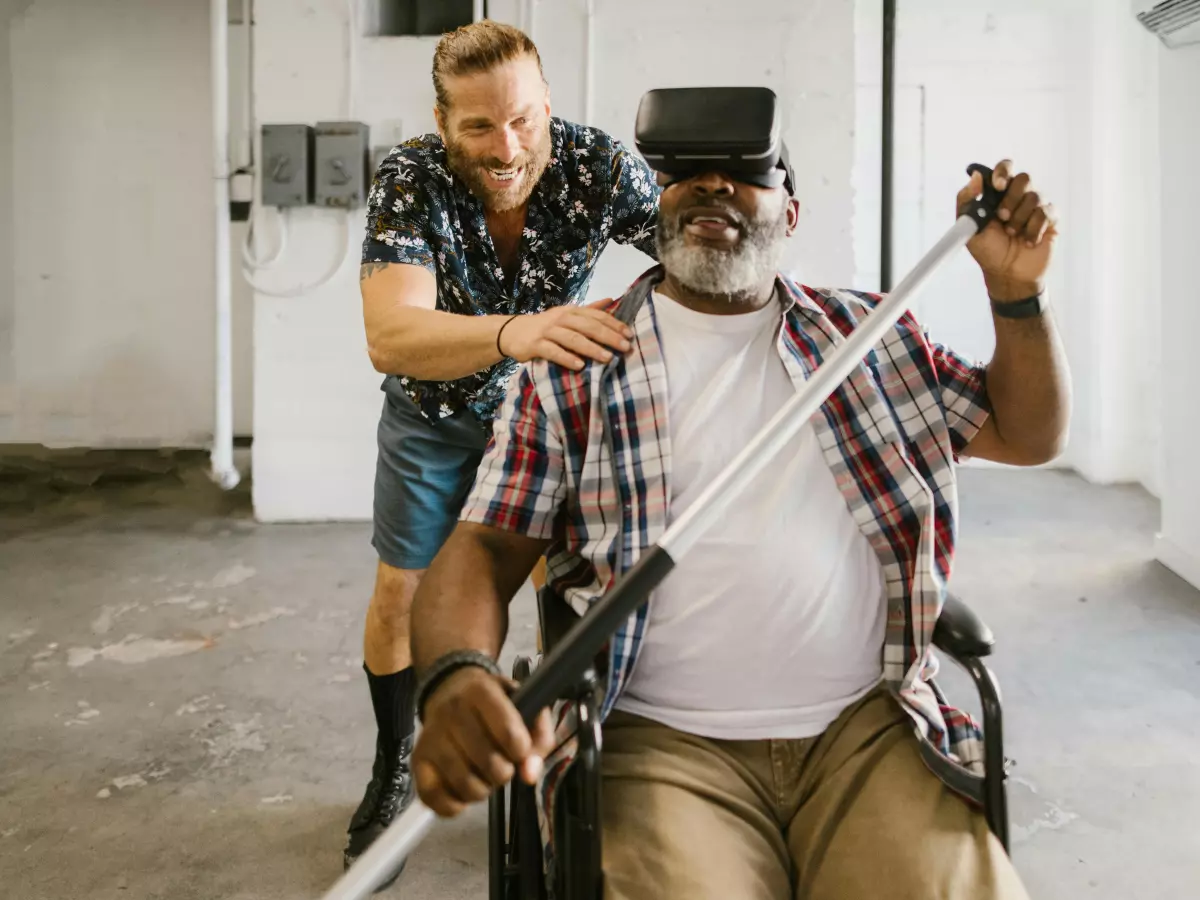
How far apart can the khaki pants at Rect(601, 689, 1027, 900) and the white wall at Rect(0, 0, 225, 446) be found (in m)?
4.96

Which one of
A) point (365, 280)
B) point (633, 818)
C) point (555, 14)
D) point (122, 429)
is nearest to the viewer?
point (633, 818)

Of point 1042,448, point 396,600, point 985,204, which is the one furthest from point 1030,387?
point 396,600

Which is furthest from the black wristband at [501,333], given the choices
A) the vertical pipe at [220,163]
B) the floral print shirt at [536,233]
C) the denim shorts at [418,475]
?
the vertical pipe at [220,163]

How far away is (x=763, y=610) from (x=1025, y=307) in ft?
1.51

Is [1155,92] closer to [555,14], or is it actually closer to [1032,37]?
[1032,37]

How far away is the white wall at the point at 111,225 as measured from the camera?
5395mm

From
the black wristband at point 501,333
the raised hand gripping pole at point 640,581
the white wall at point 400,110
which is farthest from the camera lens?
the white wall at point 400,110

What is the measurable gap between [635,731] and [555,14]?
343 centimetres

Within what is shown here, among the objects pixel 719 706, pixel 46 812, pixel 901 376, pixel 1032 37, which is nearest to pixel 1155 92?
pixel 1032 37

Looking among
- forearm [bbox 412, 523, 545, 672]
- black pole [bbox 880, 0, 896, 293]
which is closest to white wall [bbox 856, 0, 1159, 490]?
black pole [bbox 880, 0, 896, 293]

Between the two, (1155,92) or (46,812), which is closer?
(46,812)

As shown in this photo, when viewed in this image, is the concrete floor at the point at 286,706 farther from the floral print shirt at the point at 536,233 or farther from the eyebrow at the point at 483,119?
the eyebrow at the point at 483,119

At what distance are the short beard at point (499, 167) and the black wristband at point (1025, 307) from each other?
0.82m

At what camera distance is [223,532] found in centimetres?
414
